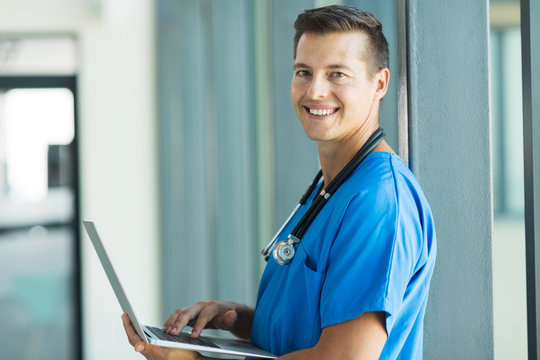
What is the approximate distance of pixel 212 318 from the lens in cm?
131

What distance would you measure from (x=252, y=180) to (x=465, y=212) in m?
1.45

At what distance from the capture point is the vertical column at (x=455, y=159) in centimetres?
109

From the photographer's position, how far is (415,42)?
1.10 m

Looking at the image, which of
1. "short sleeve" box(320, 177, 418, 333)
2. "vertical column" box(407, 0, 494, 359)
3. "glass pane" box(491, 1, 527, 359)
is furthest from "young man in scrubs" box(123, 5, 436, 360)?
"glass pane" box(491, 1, 527, 359)

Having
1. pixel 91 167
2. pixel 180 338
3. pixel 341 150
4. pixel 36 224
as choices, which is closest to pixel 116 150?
pixel 91 167

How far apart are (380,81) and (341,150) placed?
135 mm

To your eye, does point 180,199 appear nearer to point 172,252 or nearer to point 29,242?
point 172,252

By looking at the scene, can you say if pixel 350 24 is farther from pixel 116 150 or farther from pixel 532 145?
pixel 116 150

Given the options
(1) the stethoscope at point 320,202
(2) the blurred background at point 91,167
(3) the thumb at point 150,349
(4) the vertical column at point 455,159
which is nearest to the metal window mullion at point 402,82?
(4) the vertical column at point 455,159

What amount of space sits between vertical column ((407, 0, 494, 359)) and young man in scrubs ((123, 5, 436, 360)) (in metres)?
0.11

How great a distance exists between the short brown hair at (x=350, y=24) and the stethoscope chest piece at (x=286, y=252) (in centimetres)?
31

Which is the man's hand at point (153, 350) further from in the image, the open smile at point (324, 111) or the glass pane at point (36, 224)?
the glass pane at point (36, 224)

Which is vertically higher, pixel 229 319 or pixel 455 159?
pixel 455 159

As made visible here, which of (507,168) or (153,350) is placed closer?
(153,350)
